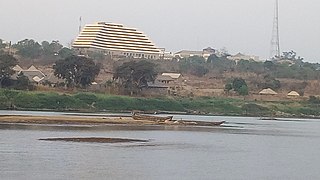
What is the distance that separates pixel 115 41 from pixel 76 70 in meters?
76.2

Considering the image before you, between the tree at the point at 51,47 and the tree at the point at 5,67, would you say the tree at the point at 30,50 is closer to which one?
the tree at the point at 51,47

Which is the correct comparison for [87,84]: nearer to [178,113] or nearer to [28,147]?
[178,113]

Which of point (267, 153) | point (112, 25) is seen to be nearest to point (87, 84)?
point (267, 153)

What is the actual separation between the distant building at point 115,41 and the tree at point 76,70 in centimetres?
6616

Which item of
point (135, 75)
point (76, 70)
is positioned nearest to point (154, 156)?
point (76, 70)

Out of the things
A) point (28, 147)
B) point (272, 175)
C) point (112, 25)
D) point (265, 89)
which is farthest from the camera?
point (112, 25)

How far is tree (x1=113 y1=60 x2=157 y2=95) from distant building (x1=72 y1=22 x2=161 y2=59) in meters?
63.1

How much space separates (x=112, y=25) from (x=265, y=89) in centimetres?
6410

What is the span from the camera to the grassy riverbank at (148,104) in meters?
82.6

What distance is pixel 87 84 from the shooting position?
3760 inches

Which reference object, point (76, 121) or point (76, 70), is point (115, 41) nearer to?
point (76, 70)

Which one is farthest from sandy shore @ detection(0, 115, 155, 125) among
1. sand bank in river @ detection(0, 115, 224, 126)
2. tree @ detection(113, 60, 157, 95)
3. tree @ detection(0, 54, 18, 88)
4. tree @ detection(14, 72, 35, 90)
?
tree @ detection(113, 60, 157, 95)

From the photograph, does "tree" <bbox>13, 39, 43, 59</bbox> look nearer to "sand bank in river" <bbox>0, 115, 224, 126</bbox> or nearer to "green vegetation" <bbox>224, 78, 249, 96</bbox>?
"green vegetation" <bbox>224, 78, 249, 96</bbox>

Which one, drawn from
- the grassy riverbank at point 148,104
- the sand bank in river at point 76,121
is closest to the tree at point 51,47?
the grassy riverbank at point 148,104
